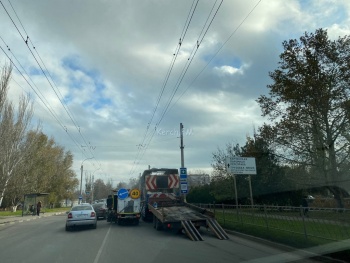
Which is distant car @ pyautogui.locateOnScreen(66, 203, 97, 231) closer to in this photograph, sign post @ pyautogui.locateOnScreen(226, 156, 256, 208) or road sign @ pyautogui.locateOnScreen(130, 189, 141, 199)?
road sign @ pyautogui.locateOnScreen(130, 189, 141, 199)

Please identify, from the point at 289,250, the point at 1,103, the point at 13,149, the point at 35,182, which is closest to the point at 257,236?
the point at 289,250

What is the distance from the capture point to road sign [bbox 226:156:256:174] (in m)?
21.9

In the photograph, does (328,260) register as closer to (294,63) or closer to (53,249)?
(53,249)

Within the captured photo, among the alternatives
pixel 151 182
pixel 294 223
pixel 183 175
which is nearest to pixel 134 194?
pixel 151 182

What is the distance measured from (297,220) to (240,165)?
10.5 meters

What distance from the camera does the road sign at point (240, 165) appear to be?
21906mm

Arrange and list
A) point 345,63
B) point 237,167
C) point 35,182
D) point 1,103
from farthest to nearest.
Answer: point 35,182
point 1,103
point 237,167
point 345,63

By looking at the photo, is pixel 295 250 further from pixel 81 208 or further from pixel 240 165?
pixel 81 208

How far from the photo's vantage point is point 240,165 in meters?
22.1

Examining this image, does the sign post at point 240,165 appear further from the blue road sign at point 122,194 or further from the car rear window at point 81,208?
the car rear window at point 81,208

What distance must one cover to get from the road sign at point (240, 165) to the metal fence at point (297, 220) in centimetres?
466

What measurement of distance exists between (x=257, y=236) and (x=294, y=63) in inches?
428

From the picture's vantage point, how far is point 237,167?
72.0 feet

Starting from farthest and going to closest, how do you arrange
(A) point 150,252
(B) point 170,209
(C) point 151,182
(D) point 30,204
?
(D) point 30,204 → (C) point 151,182 → (B) point 170,209 → (A) point 150,252
